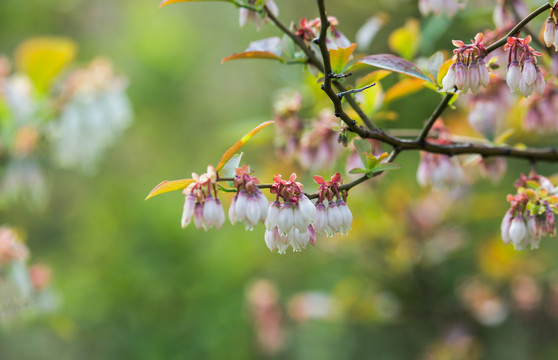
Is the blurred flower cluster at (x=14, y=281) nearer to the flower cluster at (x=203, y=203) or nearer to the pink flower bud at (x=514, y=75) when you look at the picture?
the flower cluster at (x=203, y=203)

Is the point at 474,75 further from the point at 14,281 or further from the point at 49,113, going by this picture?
the point at 49,113

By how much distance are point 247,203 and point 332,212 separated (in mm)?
100

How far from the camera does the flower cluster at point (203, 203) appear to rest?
66cm

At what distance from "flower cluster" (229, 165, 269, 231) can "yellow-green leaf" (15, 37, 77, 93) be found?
90 cm

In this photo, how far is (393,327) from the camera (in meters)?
3.02

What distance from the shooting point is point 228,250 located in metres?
2.97

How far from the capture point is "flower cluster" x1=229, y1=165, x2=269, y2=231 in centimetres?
64

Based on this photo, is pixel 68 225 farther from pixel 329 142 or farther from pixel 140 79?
pixel 329 142

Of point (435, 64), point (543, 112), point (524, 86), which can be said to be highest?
point (543, 112)

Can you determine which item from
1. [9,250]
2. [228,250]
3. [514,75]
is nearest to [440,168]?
[514,75]

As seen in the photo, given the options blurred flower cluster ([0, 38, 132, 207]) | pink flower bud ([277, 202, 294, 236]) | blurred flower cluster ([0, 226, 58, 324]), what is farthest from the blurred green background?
pink flower bud ([277, 202, 294, 236])

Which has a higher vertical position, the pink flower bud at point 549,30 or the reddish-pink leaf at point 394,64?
the reddish-pink leaf at point 394,64

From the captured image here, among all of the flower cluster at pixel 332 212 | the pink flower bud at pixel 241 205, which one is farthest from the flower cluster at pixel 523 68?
the pink flower bud at pixel 241 205

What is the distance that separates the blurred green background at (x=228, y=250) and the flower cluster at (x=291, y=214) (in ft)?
1.98
